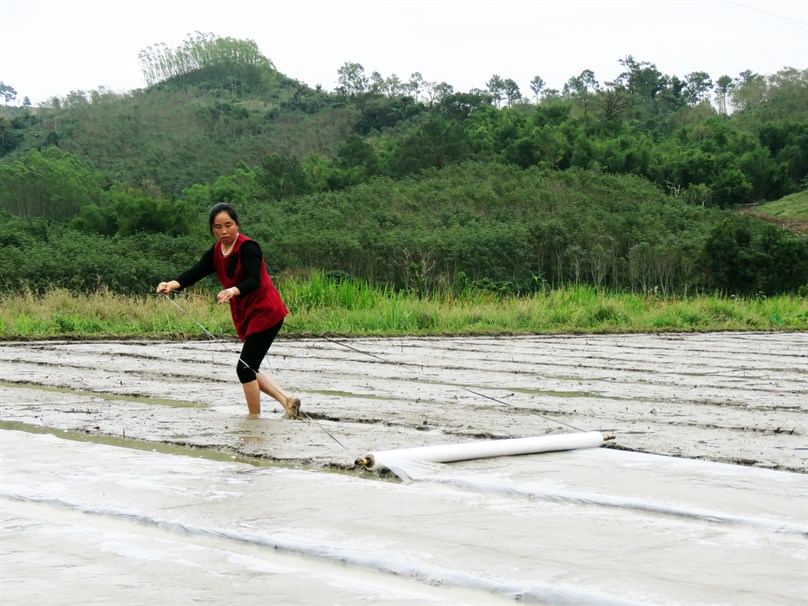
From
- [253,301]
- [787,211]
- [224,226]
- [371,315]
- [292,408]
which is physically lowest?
[371,315]

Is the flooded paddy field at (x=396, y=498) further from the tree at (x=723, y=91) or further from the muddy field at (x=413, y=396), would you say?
the tree at (x=723, y=91)

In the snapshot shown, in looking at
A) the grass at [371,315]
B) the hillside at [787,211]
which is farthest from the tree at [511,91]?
the grass at [371,315]

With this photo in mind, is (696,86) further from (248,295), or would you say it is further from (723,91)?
(248,295)

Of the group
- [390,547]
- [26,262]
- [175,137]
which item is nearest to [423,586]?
[390,547]

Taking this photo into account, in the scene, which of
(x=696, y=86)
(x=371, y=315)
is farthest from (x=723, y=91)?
(x=371, y=315)

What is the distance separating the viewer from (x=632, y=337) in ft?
56.8

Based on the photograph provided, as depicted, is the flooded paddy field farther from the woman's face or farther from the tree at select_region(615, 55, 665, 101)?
the tree at select_region(615, 55, 665, 101)

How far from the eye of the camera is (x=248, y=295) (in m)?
7.71

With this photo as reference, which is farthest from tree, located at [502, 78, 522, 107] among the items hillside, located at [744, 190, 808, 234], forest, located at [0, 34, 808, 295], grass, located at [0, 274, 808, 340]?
grass, located at [0, 274, 808, 340]

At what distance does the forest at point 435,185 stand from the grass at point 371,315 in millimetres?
9198

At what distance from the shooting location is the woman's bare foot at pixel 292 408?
7.51 meters

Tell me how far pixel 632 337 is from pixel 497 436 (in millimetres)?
10987

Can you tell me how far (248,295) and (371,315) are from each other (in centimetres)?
1039

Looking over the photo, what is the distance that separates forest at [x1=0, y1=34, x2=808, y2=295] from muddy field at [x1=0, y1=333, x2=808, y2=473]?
16.8 metres
